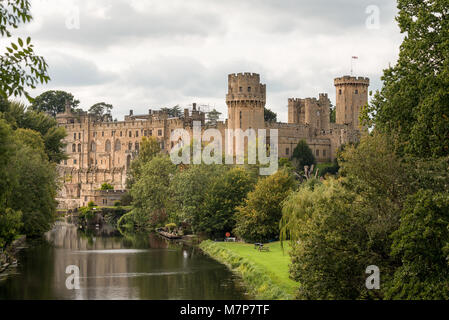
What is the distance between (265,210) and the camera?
3584 centimetres

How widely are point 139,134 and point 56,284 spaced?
6732 cm

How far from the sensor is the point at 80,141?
323 feet

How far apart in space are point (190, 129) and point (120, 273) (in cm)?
5692

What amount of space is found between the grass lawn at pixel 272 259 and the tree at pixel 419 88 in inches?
251

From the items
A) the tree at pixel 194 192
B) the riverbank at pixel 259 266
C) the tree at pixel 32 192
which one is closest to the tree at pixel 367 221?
the riverbank at pixel 259 266

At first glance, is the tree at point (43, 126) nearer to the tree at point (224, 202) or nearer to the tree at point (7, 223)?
the tree at point (224, 202)

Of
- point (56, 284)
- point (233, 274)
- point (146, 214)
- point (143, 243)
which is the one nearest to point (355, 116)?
point (146, 214)

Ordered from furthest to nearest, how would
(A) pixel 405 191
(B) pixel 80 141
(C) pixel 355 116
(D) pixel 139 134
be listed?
1. (B) pixel 80 141
2. (D) pixel 139 134
3. (C) pixel 355 116
4. (A) pixel 405 191

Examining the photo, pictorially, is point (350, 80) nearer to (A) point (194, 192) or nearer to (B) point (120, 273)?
(A) point (194, 192)

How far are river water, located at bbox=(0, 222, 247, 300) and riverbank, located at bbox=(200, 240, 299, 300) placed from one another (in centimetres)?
52

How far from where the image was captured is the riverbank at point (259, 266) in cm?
2300

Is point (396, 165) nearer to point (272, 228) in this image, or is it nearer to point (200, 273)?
point (200, 273)

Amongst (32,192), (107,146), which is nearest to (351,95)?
(107,146)

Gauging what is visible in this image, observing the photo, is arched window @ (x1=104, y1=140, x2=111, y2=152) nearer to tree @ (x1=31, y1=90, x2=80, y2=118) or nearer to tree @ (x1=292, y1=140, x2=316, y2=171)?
tree @ (x1=31, y1=90, x2=80, y2=118)
